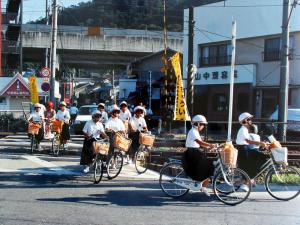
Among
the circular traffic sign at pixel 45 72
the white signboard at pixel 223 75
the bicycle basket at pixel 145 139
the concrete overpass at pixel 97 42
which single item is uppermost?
the concrete overpass at pixel 97 42

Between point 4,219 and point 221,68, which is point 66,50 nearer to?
point 221,68

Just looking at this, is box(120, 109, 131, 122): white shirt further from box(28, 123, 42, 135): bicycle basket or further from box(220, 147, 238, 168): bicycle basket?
box(220, 147, 238, 168): bicycle basket

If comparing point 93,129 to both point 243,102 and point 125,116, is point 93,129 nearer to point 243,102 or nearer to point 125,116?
point 125,116

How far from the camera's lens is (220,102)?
35844 mm

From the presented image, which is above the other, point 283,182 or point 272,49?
point 272,49

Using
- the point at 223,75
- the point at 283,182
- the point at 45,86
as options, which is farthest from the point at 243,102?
the point at 283,182

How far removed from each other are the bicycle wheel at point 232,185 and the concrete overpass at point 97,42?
45070 mm

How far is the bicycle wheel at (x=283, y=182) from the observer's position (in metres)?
9.37

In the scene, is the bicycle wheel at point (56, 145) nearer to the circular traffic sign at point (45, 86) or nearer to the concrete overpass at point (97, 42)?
the circular traffic sign at point (45, 86)

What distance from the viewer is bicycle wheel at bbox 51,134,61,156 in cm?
1650

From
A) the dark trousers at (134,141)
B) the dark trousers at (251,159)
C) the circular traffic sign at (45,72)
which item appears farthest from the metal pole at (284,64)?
the circular traffic sign at (45,72)

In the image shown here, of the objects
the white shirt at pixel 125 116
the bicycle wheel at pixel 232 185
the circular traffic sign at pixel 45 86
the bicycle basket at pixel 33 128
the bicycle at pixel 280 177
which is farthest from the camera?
the circular traffic sign at pixel 45 86

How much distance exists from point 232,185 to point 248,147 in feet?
4.67

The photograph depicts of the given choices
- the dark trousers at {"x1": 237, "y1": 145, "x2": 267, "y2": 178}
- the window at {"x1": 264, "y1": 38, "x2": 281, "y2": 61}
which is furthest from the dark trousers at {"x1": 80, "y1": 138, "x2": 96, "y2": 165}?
the window at {"x1": 264, "y1": 38, "x2": 281, "y2": 61}
